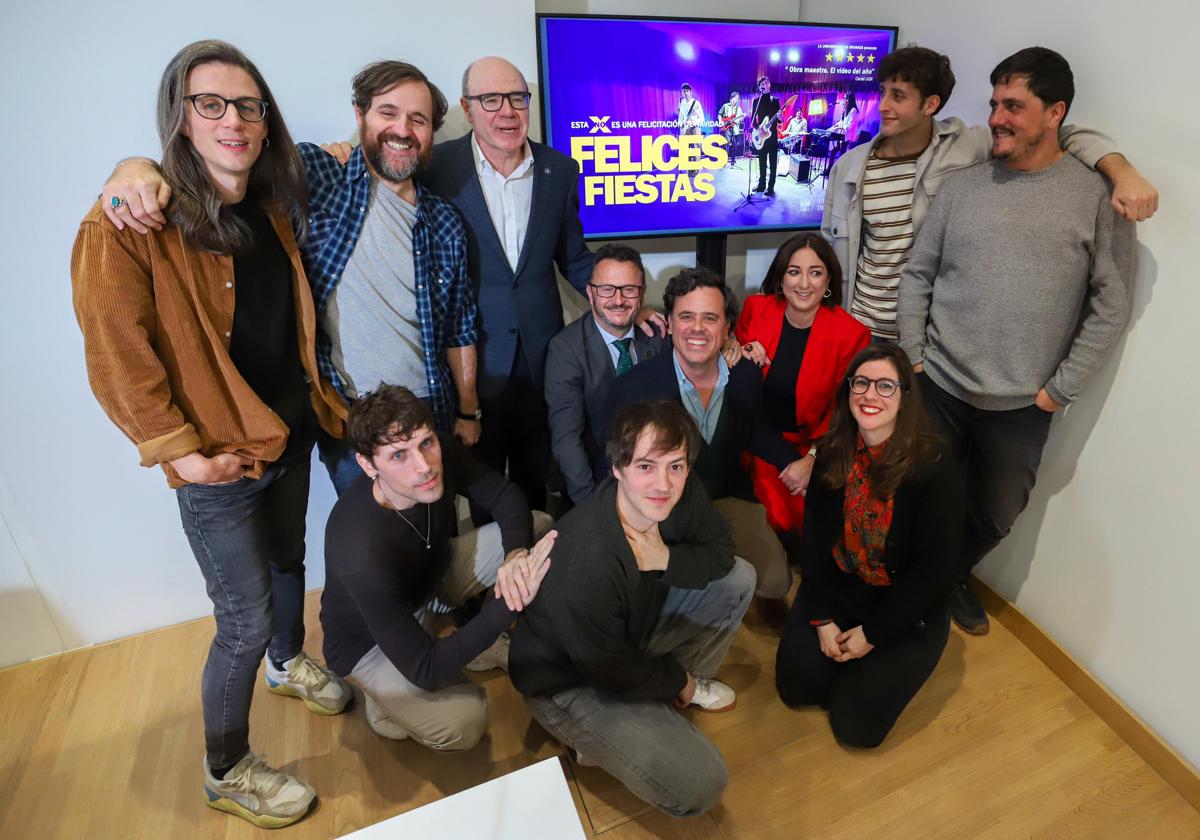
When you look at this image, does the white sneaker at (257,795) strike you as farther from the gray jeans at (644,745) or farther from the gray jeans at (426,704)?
the gray jeans at (644,745)

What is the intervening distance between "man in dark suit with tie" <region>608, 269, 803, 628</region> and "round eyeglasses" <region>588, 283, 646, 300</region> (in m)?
0.12

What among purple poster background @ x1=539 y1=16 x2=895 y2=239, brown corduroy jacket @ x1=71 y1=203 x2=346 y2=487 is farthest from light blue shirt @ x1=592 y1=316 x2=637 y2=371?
brown corduroy jacket @ x1=71 y1=203 x2=346 y2=487

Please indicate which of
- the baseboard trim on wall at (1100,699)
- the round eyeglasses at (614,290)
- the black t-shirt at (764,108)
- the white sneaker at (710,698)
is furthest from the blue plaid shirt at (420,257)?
the baseboard trim on wall at (1100,699)

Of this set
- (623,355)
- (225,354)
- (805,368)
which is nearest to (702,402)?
(623,355)

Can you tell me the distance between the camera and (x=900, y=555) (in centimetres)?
184

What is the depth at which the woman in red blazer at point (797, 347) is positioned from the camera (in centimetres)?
213

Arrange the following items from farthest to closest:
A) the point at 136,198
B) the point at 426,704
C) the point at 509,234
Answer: the point at 509,234, the point at 426,704, the point at 136,198

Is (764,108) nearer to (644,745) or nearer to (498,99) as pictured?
(498,99)

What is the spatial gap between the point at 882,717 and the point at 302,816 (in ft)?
5.19

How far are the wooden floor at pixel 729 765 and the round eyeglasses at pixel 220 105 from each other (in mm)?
1684

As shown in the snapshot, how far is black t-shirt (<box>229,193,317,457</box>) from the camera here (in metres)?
1.50

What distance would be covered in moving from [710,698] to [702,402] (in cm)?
89

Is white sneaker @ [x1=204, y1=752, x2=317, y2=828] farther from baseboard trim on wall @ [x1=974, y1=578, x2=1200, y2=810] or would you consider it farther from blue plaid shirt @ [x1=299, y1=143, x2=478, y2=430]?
baseboard trim on wall @ [x1=974, y1=578, x2=1200, y2=810]

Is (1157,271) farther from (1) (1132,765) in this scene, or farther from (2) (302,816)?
(2) (302,816)
